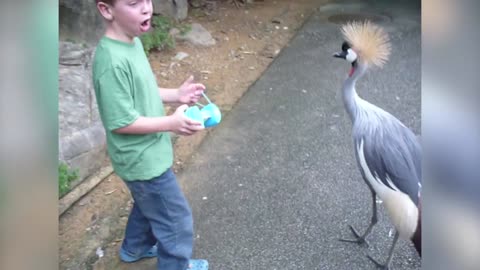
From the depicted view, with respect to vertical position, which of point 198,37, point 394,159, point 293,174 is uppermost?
point 394,159

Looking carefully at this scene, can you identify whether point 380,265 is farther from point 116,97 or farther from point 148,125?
point 116,97

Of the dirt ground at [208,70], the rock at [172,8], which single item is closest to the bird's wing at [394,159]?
the dirt ground at [208,70]

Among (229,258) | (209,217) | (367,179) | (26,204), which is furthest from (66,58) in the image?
(26,204)

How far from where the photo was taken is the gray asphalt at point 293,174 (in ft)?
9.15

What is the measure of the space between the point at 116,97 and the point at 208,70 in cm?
284

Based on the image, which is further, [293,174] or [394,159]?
[293,174]

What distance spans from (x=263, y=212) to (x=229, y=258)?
0.41 meters

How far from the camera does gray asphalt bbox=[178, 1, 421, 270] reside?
279 centimetres

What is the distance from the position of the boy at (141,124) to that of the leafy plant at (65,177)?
24.0 inches

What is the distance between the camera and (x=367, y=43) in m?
2.29

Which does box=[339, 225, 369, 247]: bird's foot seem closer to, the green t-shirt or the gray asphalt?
the gray asphalt

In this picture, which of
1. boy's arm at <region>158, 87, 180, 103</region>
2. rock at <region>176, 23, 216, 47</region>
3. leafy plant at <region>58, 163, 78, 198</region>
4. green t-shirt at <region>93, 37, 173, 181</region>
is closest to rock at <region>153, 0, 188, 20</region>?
rock at <region>176, 23, 216, 47</region>

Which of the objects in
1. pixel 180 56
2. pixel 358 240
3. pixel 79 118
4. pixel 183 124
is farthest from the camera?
pixel 180 56

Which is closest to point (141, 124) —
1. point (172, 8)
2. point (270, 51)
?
point (270, 51)
